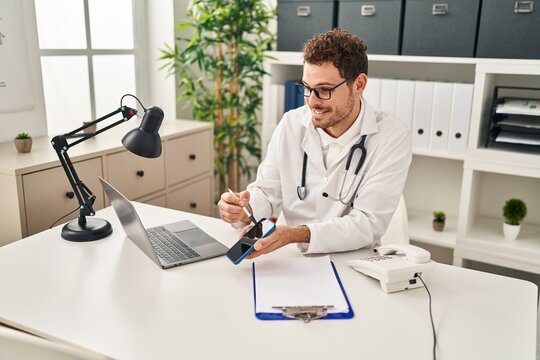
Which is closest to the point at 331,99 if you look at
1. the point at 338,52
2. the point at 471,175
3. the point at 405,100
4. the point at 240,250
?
the point at 338,52

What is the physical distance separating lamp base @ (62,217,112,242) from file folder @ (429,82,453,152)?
67.5 inches

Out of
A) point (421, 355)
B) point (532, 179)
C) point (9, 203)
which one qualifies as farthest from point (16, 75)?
point (532, 179)

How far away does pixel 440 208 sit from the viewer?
3057mm

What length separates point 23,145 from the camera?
2225 mm

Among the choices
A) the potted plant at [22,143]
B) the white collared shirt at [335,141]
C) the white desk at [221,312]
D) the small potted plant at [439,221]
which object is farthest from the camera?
the small potted plant at [439,221]

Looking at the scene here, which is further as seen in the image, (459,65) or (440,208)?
(440,208)

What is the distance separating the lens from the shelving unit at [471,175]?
2.46 m

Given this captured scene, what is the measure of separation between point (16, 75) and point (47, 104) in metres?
0.30

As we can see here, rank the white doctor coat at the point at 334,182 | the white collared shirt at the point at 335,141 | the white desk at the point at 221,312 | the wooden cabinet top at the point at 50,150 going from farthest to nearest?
the wooden cabinet top at the point at 50,150 → the white collared shirt at the point at 335,141 → the white doctor coat at the point at 334,182 → the white desk at the point at 221,312

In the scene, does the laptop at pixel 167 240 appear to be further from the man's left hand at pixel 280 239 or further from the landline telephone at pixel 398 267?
the landline telephone at pixel 398 267

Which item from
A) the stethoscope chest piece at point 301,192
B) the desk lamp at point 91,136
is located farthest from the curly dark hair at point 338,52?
the desk lamp at point 91,136

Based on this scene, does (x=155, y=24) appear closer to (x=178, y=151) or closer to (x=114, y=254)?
(x=178, y=151)

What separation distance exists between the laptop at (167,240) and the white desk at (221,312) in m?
0.05

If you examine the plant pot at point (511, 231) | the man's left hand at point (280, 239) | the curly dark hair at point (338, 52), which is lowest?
the plant pot at point (511, 231)
